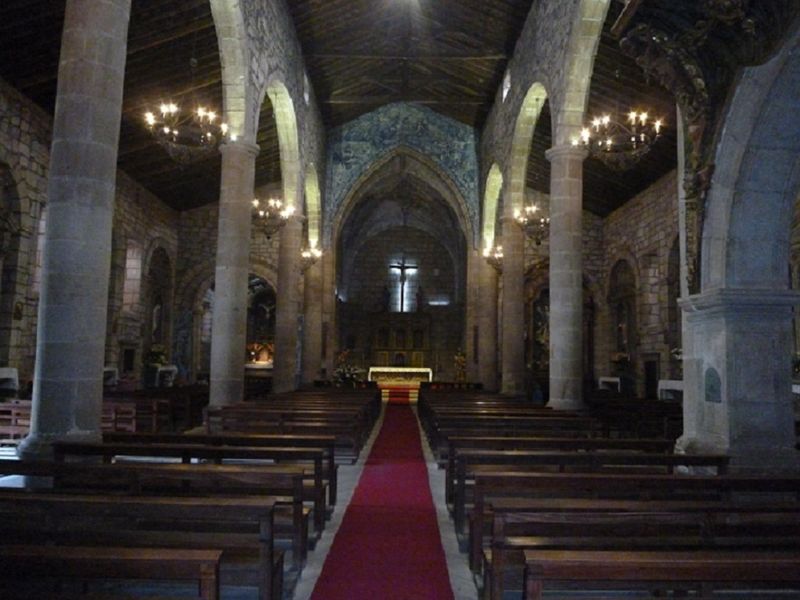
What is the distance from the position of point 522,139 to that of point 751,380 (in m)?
12.0

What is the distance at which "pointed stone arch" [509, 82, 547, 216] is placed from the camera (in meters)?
16.0

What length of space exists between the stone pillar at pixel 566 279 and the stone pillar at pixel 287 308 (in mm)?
7893

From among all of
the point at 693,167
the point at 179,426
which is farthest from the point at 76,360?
the point at 179,426

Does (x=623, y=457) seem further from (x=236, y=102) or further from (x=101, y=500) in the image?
(x=236, y=102)

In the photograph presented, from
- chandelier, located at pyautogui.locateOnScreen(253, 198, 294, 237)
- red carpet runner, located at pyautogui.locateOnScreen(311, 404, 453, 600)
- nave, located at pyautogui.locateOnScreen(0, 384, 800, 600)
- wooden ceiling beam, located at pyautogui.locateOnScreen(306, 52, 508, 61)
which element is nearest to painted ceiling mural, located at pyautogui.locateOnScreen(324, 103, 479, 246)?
wooden ceiling beam, located at pyautogui.locateOnScreen(306, 52, 508, 61)

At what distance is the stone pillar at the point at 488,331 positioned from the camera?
2234 cm

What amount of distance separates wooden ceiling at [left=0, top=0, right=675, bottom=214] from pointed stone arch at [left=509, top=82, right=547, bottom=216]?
1.41 m

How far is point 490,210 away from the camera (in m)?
23.0

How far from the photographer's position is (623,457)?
5.55 meters

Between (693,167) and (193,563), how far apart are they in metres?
6.01

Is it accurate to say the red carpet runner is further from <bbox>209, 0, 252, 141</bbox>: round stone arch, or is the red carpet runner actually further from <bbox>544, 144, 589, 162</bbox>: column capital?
<bbox>209, 0, 252, 141</bbox>: round stone arch

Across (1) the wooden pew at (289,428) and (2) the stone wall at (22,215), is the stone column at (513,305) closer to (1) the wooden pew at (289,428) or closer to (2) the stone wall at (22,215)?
(1) the wooden pew at (289,428)

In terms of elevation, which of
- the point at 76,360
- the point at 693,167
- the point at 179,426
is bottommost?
the point at 179,426

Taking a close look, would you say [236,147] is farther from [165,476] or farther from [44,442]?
[165,476]
